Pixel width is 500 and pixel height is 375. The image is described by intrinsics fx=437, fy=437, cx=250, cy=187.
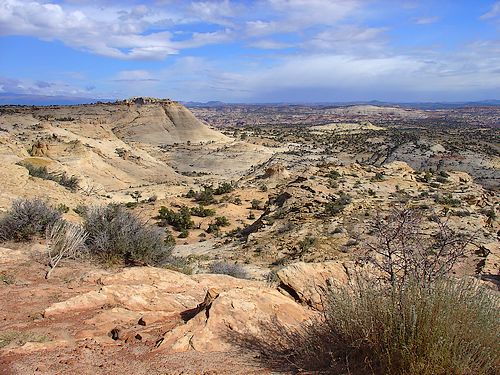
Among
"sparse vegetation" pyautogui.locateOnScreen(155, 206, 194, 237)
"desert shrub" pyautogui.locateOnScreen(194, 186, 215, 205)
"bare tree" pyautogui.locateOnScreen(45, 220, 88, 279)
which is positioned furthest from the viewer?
"desert shrub" pyautogui.locateOnScreen(194, 186, 215, 205)

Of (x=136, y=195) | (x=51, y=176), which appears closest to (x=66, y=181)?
(x=51, y=176)

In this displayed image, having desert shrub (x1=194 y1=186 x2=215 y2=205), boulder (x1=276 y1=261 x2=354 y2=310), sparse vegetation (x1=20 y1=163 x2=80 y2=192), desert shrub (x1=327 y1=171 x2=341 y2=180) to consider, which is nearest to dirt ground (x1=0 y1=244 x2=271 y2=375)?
boulder (x1=276 y1=261 x2=354 y2=310)

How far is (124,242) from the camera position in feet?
27.0

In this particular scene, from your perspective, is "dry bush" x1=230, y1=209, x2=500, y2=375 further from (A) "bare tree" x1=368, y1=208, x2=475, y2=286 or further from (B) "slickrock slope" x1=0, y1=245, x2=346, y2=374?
(B) "slickrock slope" x1=0, y1=245, x2=346, y2=374

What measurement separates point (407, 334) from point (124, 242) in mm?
6179

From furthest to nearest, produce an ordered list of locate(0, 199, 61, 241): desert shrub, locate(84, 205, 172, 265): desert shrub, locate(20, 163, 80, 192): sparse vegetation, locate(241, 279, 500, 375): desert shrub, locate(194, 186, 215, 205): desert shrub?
1. locate(194, 186, 215, 205): desert shrub
2. locate(20, 163, 80, 192): sparse vegetation
3. locate(0, 199, 61, 241): desert shrub
4. locate(84, 205, 172, 265): desert shrub
5. locate(241, 279, 500, 375): desert shrub

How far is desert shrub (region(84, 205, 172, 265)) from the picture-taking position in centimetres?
820

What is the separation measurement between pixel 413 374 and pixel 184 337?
2.30m

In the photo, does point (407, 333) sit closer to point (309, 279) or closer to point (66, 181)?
point (309, 279)

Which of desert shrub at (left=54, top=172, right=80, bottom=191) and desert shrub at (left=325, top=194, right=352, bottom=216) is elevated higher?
desert shrub at (left=325, top=194, right=352, bottom=216)

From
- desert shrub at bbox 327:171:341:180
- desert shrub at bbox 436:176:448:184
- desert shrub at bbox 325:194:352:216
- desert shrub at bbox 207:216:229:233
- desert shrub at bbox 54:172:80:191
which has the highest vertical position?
desert shrub at bbox 327:171:341:180

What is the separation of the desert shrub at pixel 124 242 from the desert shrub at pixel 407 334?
501cm

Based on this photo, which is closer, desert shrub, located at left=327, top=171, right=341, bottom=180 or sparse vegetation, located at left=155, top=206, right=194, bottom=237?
sparse vegetation, located at left=155, top=206, right=194, bottom=237

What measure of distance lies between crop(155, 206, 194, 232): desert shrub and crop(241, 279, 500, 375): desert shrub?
16705mm
